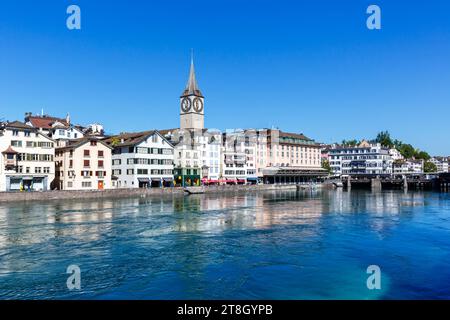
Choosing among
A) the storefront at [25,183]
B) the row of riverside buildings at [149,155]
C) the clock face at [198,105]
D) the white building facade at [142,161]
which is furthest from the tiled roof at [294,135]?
the storefront at [25,183]

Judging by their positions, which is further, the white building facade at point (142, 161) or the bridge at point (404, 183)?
the bridge at point (404, 183)

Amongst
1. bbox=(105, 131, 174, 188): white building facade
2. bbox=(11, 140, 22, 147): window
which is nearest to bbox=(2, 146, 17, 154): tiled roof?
bbox=(11, 140, 22, 147): window

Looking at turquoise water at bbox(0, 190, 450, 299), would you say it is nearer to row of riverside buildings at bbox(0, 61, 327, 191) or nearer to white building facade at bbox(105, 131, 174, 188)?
row of riverside buildings at bbox(0, 61, 327, 191)

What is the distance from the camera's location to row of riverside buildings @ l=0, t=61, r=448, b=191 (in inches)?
2995

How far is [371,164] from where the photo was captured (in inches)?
7101

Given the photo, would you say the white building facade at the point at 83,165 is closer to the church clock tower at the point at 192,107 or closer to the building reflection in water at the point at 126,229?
the building reflection in water at the point at 126,229

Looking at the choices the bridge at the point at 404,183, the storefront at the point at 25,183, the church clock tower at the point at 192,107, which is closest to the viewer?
the storefront at the point at 25,183

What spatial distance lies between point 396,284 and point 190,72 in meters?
125

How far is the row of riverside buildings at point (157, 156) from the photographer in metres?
76.1

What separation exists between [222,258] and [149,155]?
71.8 metres

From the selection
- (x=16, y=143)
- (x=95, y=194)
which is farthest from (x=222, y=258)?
(x=16, y=143)

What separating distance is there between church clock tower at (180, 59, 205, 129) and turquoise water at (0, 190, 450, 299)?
91897 millimetres
